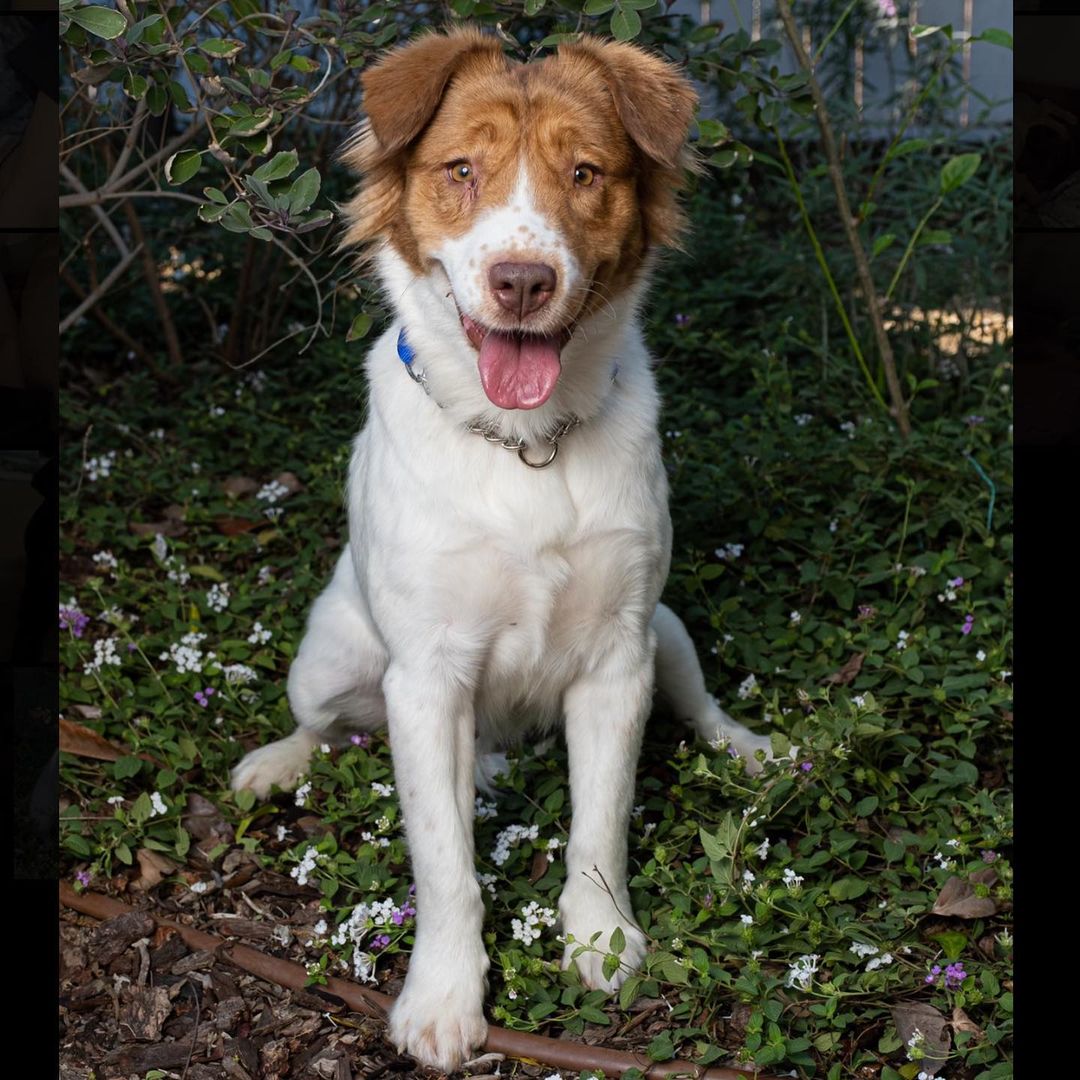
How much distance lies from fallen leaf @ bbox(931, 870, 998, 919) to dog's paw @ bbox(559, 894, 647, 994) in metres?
0.61

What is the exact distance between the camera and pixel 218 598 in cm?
428

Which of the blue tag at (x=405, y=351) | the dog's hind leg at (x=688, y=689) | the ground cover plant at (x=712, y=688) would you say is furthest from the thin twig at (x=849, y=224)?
the blue tag at (x=405, y=351)

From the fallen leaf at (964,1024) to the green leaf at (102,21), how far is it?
242cm

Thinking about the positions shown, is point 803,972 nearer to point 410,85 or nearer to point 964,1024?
point 964,1024

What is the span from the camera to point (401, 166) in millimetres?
2801

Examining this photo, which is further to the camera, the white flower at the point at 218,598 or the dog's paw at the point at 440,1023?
the white flower at the point at 218,598

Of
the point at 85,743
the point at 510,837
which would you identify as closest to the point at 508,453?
the point at 510,837

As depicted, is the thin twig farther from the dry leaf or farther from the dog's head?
the dry leaf

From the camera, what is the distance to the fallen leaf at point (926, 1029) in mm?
2484

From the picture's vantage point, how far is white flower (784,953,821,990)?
8.46 ft

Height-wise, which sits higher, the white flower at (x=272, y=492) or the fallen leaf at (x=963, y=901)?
the fallen leaf at (x=963, y=901)

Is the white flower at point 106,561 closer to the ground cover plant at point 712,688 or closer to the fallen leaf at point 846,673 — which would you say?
the ground cover plant at point 712,688

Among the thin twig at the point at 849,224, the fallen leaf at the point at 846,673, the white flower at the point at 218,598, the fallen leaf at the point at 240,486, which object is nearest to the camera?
the fallen leaf at the point at 846,673

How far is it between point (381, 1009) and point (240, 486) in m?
2.82
